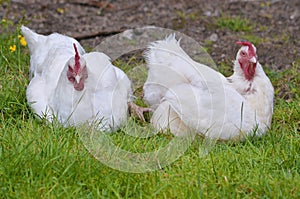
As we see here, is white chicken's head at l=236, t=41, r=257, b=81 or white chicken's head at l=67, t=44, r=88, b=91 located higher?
white chicken's head at l=236, t=41, r=257, b=81

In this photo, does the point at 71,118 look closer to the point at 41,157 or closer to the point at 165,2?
the point at 41,157

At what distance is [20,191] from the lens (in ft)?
11.3

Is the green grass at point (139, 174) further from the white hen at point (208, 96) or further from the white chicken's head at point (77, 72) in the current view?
the white chicken's head at point (77, 72)

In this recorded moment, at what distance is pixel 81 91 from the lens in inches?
184

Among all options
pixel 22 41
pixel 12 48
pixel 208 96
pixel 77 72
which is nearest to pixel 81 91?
pixel 77 72

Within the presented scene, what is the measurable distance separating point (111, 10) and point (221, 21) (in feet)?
5.10

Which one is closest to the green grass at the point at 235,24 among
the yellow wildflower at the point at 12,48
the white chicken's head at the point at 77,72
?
the yellow wildflower at the point at 12,48

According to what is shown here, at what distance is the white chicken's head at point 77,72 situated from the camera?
4.57 m

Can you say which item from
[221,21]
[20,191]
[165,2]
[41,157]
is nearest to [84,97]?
[41,157]

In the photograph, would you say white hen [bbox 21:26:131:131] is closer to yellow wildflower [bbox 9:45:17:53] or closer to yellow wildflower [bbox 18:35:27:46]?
yellow wildflower [bbox 9:45:17:53]

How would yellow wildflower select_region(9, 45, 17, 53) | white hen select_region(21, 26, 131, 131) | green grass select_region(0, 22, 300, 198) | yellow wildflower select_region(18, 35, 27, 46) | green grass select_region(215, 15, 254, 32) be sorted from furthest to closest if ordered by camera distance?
green grass select_region(215, 15, 254, 32)
yellow wildflower select_region(18, 35, 27, 46)
yellow wildflower select_region(9, 45, 17, 53)
white hen select_region(21, 26, 131, 131)
green grass select_region(0, 22, 300, 198)

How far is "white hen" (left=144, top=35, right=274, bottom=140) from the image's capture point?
4496mm

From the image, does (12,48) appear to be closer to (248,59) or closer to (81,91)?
(81,91)

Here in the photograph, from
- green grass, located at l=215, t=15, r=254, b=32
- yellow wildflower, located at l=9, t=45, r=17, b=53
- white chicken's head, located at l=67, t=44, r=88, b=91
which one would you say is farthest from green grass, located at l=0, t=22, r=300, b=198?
green grass, located at l=215, t=15, r=254, b=32
